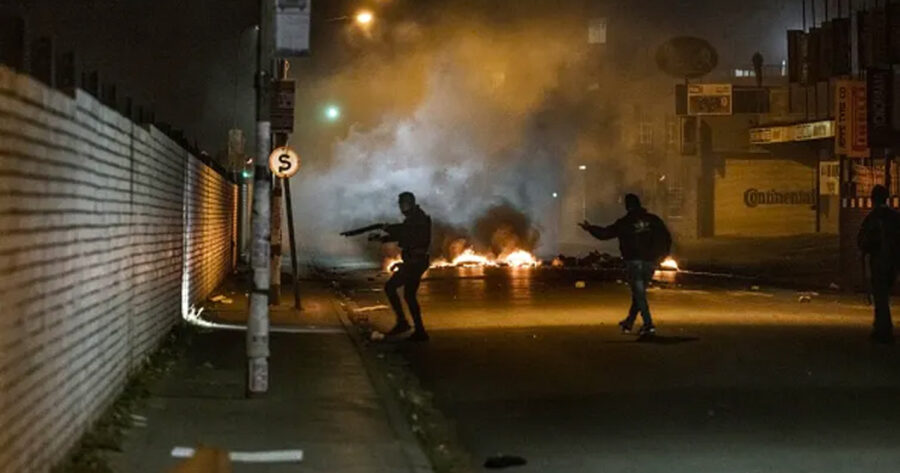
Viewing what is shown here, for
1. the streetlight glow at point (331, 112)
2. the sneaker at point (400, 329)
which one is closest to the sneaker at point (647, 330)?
the sneaker at point (400, 329)

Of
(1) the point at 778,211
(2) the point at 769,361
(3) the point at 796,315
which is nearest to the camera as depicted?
(2) the point at 769,361

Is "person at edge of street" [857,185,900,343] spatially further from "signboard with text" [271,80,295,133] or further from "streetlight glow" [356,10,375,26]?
"streetlight glow" [356,10,375,26]

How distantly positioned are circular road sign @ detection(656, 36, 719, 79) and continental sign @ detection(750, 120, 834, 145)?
10.3 ft

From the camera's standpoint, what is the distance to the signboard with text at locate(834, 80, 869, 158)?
84.1 feet

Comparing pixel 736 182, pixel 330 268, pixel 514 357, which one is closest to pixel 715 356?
pixel 514 357

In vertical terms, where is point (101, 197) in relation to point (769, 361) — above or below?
above

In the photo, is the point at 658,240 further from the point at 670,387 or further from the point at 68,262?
the point at 68,262

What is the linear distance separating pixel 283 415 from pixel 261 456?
5.36 ft

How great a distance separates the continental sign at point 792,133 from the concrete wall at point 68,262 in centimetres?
3042

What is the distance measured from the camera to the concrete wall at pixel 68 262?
19.5 ft

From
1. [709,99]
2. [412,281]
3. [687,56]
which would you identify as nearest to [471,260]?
[709,99]

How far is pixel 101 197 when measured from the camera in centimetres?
899

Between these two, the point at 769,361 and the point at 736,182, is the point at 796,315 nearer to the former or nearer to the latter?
the point at 769,361

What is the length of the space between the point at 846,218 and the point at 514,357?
1485cm
